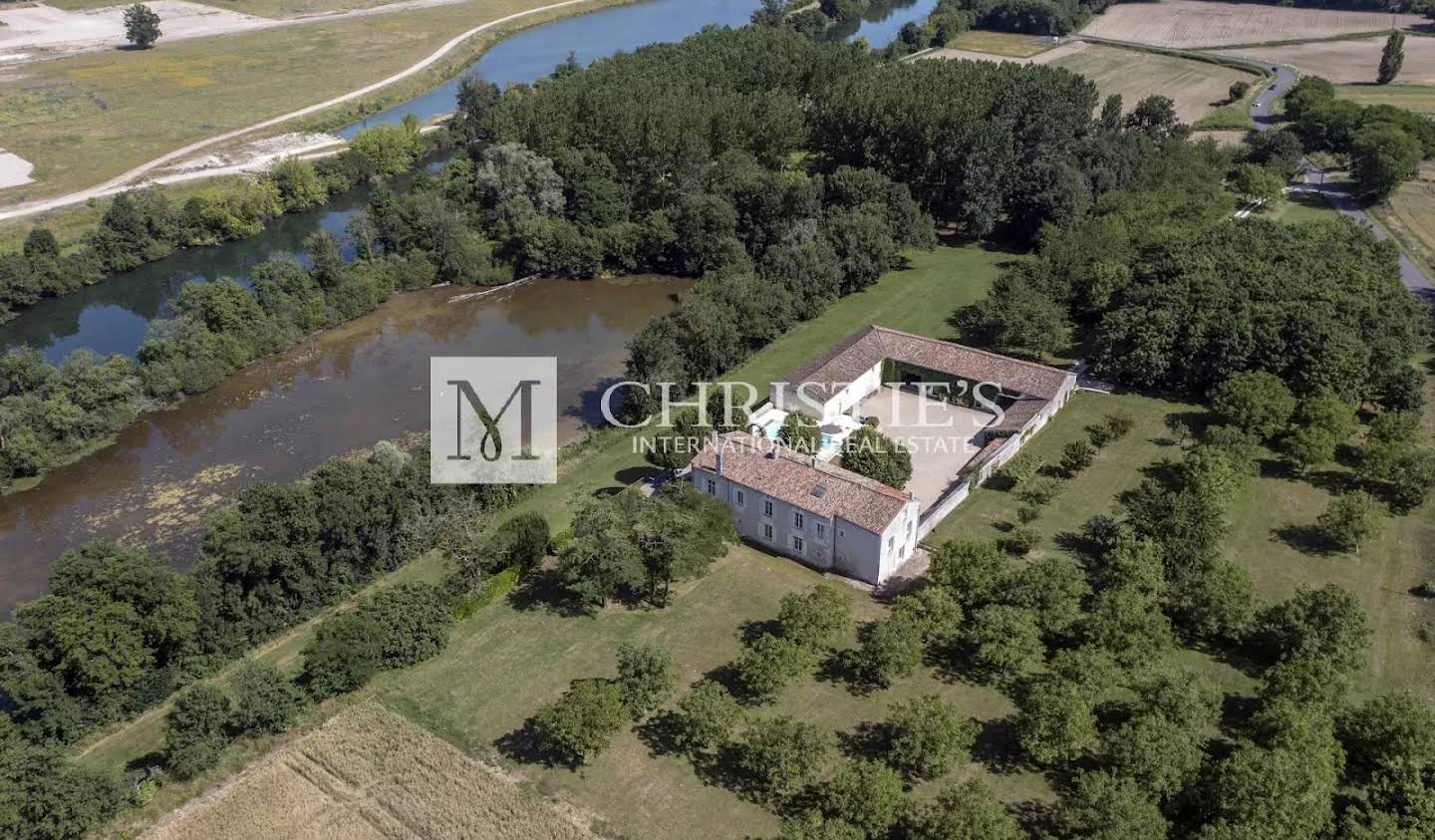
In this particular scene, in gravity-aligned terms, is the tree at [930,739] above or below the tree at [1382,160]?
below

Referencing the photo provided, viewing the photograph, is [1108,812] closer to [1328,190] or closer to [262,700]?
[262,700]

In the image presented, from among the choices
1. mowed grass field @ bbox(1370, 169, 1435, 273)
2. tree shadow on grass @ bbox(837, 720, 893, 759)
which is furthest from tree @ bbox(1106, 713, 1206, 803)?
mowed grass field @ bbox(1370, 169, 1435, 273)

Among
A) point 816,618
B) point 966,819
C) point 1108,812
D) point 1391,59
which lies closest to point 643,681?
point 816,618

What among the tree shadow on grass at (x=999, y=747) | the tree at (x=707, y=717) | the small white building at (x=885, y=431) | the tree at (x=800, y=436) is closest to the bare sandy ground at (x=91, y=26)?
the small white building at (x=885, y=431)

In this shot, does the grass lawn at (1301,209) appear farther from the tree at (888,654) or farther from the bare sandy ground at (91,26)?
the bare sandy ground at (91,26)

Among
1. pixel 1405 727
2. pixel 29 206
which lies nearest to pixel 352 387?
pixel 29 206

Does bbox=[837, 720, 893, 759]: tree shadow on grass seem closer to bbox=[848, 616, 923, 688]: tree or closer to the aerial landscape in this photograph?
the aerial landscape
